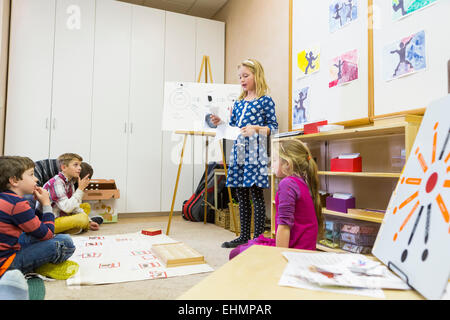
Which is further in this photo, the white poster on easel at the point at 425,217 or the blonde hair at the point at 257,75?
the blonde hair at the point at 257,75

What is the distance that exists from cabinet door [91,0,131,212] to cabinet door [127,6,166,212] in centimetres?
7

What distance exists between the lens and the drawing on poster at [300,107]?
2344 mm

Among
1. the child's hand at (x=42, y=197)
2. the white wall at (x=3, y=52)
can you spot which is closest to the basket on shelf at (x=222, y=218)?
the child's hand at (x=42, y=197)

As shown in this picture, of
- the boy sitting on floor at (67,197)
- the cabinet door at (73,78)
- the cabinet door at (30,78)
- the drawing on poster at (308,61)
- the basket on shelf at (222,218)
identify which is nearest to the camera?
the drawing on poster at (308,61)

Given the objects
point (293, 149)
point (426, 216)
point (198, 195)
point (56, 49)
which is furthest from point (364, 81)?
point (56, 49)

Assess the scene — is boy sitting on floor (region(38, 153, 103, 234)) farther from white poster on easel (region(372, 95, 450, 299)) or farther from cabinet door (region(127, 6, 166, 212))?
white poster on easel (region(372, 95, 450, 299))

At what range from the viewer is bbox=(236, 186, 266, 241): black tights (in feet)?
6.74

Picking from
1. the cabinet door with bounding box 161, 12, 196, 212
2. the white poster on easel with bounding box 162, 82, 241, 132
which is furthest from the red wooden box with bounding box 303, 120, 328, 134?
the cabinet door with bounding box 161, 12, 196, 212

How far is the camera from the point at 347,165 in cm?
175

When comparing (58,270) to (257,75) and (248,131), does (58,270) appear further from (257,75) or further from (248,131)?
(257,75)

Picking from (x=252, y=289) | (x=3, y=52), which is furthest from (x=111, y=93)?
(x=252, y=289)

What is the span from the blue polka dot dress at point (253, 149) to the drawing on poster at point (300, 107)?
0.38 meters

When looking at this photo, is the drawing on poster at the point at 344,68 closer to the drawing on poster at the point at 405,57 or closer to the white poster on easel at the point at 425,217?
the drawing on poster at the point at 405,57

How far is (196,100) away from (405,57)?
1.59 metres
